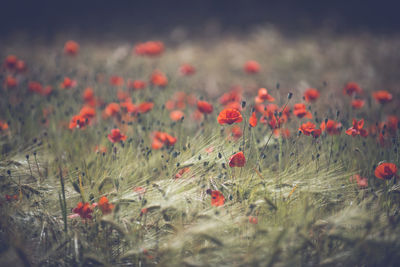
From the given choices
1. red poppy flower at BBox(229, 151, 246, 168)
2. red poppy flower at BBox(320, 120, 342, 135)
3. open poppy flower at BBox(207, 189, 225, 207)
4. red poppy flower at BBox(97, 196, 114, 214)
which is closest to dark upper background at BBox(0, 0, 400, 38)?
red poppy flower at BBox(320, 120, 342, 135)

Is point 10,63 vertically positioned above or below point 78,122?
above

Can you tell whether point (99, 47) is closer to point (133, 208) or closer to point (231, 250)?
point (133, 208)

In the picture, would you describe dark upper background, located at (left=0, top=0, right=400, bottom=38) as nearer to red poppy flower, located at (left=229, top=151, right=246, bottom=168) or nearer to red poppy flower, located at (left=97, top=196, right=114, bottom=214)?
red poppy flower, located at (left=229, top=151, right=246, bottom=168)

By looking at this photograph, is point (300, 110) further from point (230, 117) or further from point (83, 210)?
point (83, 210)

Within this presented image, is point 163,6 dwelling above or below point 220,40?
above

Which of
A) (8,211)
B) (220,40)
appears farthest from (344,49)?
(8,211)

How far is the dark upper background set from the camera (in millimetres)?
6555

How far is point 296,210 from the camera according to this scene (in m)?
1.36

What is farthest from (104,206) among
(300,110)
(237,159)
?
(300,110)

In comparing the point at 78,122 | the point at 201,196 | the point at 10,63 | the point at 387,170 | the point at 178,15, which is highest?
the point at 178,15

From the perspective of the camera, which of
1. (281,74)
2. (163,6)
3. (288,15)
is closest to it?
(281,74)

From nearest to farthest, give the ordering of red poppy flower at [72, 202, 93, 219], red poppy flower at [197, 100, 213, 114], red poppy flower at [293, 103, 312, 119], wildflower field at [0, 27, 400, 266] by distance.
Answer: wildflower field at [0, 27, 400, 266] < red poppy flower at [72, 202, 93, 219] < red poppy flower at [293, 103, 312, 119] < red poppy flower at [197, 100, 213, 114]

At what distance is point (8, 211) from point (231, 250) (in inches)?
35.6

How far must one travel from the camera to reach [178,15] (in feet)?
25.4
